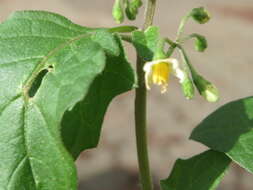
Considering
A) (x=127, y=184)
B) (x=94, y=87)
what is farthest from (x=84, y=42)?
(x=127, y=184)

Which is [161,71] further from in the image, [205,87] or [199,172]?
[199,172]

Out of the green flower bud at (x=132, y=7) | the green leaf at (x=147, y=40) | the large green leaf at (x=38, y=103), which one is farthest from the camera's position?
the green flower bud at (x=132, y=7)

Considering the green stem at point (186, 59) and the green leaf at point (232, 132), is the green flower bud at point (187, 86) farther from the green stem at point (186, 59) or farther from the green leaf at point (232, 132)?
the green leaf at point (232, 132)

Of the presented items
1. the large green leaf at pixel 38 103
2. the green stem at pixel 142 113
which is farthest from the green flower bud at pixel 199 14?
the large green leaf at pixel 38 103

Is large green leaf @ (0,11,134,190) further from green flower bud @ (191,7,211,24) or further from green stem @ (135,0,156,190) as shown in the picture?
green flower bud @ (191,7,211,24)

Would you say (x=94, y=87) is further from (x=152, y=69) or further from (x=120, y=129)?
(x=120, y=129)

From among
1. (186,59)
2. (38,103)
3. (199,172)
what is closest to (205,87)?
(186,59)
